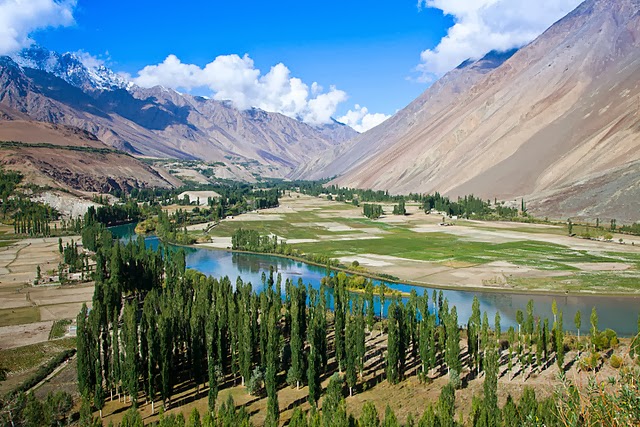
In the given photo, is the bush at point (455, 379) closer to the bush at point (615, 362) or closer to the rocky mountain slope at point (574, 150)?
the bush at point (615, 362)

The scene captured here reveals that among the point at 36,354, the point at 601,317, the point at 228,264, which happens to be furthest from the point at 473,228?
the point at 36,354

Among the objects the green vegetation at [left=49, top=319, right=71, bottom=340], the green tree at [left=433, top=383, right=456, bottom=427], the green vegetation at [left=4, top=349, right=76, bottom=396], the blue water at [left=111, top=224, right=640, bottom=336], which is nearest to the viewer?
the green tree at [left=433, top=383, right=456, bottom=427]

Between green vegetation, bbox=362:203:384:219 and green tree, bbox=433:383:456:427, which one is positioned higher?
green vegetation, bbox=362:203:384:219

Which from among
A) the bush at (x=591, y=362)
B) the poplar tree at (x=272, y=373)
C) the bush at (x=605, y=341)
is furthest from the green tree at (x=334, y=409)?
the bush at (x=605, y=341)

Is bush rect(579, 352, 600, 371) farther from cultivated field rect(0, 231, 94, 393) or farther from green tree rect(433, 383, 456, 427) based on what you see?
cultivated field rect(0, 231, 94, 393)

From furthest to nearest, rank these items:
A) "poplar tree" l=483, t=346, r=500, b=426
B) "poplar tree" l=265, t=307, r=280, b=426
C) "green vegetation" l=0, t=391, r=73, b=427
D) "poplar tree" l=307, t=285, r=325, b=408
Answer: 1. "poplar tree" l=307, t=285, r=325, b=408
2. "poplar tree" l=265, t=307, r=280, b=426
3. "green vegetation" l=0, t=391, r=73, b=427
4. "poplar tree" l=483, t=346, r=500, b=426

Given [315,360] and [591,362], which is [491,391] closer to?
[591,362]

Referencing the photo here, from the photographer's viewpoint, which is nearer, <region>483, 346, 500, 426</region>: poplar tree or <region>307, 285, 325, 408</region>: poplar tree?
<region>483, 346, 500, 426</region>: poplar tree

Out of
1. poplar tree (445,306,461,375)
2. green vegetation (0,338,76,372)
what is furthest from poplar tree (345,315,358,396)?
green vegetation (0,338,76,372)
